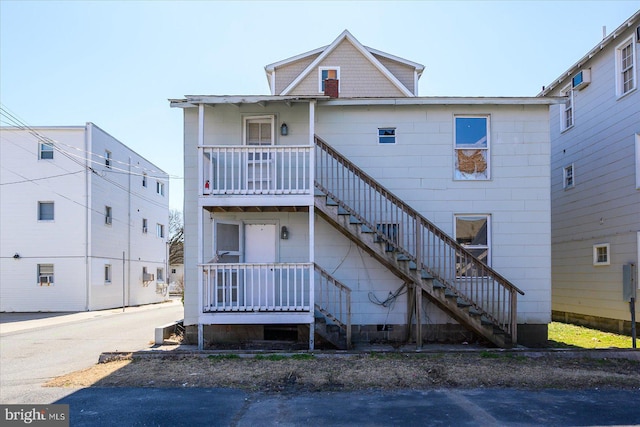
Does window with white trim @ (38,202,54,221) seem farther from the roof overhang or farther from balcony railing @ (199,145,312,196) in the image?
the roof overhang

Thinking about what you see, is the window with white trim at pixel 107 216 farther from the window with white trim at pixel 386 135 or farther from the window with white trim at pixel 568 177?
the window with white trim at pixel 568 177

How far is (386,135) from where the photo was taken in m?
11.2

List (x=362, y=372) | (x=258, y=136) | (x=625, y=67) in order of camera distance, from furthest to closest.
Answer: (x=625, y=67) < (x=258, y=136) < (x=362, y=372)

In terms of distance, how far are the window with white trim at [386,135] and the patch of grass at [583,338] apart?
5693 millimetres

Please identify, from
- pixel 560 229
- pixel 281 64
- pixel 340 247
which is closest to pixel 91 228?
pixel 281 64

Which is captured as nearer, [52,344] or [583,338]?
[583,338]

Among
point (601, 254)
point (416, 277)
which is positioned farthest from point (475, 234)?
point (601, 254)

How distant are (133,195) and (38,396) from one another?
21570 mm

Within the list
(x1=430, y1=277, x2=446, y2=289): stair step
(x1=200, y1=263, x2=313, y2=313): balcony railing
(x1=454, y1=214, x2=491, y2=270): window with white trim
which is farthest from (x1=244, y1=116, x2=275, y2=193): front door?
(x1=454, y1=214, x2=491, y2=270): window with white trim

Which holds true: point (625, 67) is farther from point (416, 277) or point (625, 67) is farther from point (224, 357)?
point (224, 357)

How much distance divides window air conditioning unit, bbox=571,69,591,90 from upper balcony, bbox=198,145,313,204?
369 inches

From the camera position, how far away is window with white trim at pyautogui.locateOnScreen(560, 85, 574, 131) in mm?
15727

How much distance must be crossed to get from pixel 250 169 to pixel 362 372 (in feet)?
16.4

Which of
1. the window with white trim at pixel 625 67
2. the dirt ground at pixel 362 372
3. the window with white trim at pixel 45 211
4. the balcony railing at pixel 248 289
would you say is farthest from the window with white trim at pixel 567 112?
the window with white trim at pixel 45 211
